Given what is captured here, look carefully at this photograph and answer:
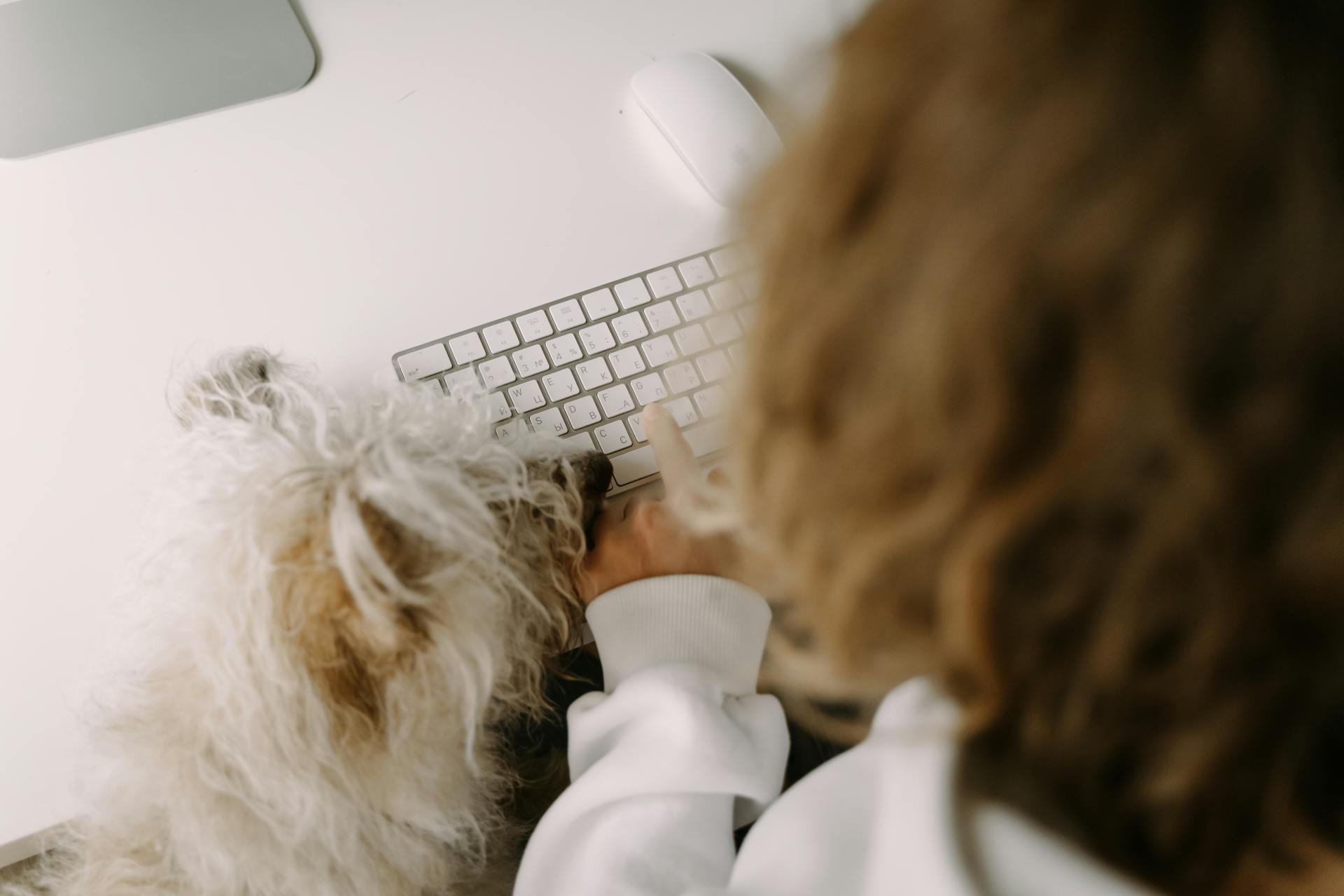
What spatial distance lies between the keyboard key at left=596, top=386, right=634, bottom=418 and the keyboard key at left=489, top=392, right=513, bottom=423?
2.8 inches

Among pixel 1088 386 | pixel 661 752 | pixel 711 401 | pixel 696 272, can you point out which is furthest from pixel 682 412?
pixel 1088 386

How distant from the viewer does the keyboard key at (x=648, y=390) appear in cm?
67

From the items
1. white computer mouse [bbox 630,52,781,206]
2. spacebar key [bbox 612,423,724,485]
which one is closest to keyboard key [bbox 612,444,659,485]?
spacebar key [bbox 612,423,724,485]

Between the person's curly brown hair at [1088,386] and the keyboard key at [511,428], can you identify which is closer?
the person's curly brown hair at [1088,386]

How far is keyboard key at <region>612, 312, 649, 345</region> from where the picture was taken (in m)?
0.68

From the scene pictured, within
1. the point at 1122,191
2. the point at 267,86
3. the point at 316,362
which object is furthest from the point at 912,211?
the point at 267,86

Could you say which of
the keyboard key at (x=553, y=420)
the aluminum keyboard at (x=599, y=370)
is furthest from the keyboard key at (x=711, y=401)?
the keyboard key at (x=553, y=420)

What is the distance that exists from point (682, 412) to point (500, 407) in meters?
0.14

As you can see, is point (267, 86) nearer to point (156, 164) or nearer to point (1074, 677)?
point (156, 164)

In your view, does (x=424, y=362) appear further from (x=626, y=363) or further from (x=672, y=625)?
(x=672, y=625)

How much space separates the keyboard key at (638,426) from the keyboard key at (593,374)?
4 centimetres

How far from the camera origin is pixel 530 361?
0.67 metres

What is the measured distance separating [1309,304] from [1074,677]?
173 millimetres

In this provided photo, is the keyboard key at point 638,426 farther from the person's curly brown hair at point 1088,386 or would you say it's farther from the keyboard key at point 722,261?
the person's curly brown hair at point 1088,386
